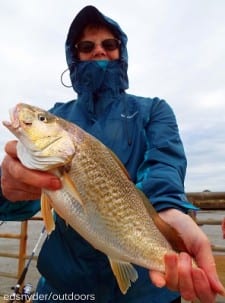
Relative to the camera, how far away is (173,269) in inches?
77.6

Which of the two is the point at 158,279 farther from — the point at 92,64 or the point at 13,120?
the point at 92,64

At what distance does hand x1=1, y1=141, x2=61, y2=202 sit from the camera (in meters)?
1.95

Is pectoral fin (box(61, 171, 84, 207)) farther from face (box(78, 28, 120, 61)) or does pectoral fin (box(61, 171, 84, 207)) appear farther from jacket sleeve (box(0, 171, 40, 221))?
face (box(78, 28, 120, 61))

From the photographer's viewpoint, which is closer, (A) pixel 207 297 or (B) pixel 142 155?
(A) pixel 207 297

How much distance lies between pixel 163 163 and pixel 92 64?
0.93 metres

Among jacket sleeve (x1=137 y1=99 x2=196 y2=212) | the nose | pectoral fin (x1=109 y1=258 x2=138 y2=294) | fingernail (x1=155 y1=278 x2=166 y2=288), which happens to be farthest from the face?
fingernail (x1=155 y1=278 x2=166 y2=288)

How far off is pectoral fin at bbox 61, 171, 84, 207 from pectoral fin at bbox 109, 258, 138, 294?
377 millimetres

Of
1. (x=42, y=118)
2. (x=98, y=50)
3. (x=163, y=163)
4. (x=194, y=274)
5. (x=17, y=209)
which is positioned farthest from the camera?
(x=98, y=50)

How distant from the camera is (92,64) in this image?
2977mm

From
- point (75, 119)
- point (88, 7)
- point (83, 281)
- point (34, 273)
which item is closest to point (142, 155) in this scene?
point (75, 119)

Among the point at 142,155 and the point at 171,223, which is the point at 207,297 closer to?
the point at 171,223

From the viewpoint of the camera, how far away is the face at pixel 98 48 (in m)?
2.99

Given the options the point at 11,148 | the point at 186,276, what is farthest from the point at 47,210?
the point at 186,276

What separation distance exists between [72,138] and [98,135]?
532mm
